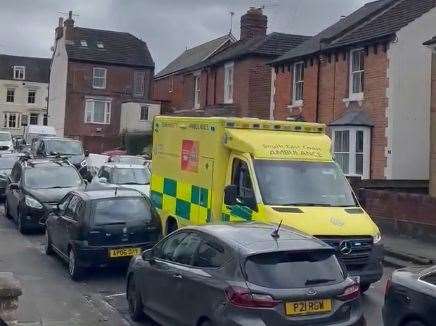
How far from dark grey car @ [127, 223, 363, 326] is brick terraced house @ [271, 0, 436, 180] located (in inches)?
617

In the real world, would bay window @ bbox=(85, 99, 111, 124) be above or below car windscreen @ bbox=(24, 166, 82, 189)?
above

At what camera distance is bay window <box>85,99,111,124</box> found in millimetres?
54941

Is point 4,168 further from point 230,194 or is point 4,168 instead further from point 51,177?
point 230,194

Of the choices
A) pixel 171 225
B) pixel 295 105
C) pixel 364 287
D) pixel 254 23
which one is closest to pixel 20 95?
pixel 254 23

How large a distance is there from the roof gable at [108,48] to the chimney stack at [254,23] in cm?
2037

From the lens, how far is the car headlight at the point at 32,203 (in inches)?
636

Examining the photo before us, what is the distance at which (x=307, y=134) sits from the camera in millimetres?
11750

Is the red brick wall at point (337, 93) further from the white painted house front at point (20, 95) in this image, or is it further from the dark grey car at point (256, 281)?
the white painted house front at point (20, 95)

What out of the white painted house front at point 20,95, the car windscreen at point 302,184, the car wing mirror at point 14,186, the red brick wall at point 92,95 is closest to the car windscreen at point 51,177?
the car wing mirror at point 14,186

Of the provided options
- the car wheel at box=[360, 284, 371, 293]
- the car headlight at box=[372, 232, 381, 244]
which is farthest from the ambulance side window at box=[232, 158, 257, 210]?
the car wheel at box=[360, 284, 371, 293]

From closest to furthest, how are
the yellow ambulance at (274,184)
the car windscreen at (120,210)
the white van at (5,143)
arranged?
the yellow ambulance at (274,184) → the car windscreen at (120,210) → the white van at (5,143)

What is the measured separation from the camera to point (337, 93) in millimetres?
25109

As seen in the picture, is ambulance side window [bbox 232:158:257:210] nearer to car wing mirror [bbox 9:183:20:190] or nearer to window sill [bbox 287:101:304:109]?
car wing mirror [bbox 9:183:20:190]

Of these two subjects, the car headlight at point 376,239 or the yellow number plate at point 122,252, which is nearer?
the car headlight at point 376,239
